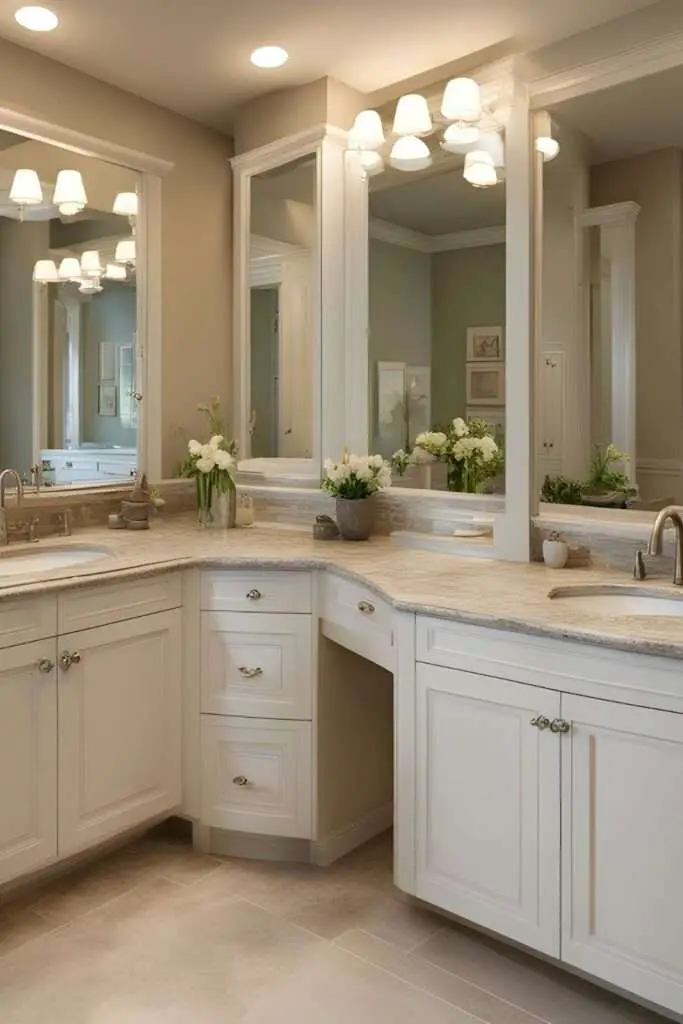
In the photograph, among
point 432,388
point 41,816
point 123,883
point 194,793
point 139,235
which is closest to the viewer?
point 41,816

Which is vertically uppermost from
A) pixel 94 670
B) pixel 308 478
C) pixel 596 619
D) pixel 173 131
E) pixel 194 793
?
pixel 173 131

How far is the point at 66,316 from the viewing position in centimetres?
309

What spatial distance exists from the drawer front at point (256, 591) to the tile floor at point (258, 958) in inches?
30.3

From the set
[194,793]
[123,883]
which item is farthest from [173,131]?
[123,883]

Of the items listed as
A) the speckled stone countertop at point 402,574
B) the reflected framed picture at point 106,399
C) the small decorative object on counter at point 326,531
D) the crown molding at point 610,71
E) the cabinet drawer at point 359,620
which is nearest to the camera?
the speckled stone countertop at point 402,574

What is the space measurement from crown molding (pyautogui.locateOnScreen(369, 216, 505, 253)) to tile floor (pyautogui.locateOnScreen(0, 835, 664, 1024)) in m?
1.94

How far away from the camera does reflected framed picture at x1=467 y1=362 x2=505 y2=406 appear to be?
9.21 feet

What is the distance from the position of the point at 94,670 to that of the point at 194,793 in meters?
0.54

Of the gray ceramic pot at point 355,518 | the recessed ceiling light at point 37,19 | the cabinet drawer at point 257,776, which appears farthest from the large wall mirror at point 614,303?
the recessed ceiling light at point 37,19

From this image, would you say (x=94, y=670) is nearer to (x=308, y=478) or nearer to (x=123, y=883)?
(x=123, y=883)

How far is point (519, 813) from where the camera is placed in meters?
1.97

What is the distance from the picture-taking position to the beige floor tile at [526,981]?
1919mm

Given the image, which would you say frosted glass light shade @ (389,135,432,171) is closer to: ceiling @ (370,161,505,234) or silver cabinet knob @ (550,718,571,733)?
ceiling @ (370,161,505,234)

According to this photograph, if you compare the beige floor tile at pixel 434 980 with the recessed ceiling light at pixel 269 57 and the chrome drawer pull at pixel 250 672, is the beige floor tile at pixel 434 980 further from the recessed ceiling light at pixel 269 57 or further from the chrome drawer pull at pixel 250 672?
the recessed ceiling light at pixel 269 57
